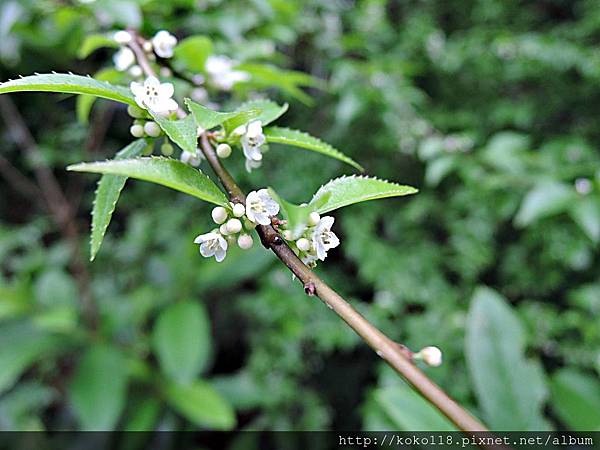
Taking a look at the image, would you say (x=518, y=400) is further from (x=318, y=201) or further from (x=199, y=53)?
(x=199, y=53)

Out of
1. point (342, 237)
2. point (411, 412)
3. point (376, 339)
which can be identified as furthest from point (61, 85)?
point (342, 237)

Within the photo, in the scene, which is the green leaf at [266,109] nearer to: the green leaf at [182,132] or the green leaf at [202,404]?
the green leaf at [182,132]

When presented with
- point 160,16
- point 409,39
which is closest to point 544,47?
point 409,39

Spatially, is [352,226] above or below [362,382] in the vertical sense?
above

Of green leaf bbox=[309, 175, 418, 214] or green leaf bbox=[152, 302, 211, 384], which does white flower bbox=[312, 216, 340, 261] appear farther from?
green leaf bbox=[152, 302, 211, 384]

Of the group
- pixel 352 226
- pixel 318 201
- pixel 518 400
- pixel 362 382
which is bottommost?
pixel 362 382

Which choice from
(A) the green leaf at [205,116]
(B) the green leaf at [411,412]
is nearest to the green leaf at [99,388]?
(B) the green leaf at [411,412]
